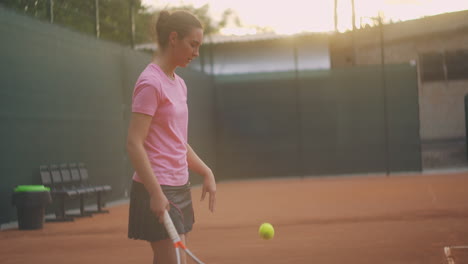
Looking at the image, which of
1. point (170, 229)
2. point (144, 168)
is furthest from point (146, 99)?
point (170, 229)

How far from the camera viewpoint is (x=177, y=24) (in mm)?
2879

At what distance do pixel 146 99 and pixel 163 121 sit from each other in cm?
14

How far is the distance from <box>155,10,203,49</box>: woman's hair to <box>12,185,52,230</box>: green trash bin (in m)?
6.49

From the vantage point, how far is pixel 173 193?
290cm

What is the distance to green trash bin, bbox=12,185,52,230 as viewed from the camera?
8836mm

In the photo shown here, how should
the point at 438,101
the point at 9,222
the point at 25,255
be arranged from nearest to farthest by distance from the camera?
the point at 25,255, the point at 9,222, the point at 438,101

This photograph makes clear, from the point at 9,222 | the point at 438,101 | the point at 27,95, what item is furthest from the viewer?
the point at 438,101

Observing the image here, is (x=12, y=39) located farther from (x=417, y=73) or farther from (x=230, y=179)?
(x=417, y=73)

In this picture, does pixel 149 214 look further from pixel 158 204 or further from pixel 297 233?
pixel 297 233

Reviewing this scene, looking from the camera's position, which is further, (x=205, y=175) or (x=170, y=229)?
(x=205, y=175)

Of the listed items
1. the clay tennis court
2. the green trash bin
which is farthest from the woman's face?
the green trash bin

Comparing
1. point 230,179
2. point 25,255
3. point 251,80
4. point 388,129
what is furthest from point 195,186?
point 25,255

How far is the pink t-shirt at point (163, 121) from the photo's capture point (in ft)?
9.07

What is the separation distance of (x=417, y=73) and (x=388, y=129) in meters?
1.92
